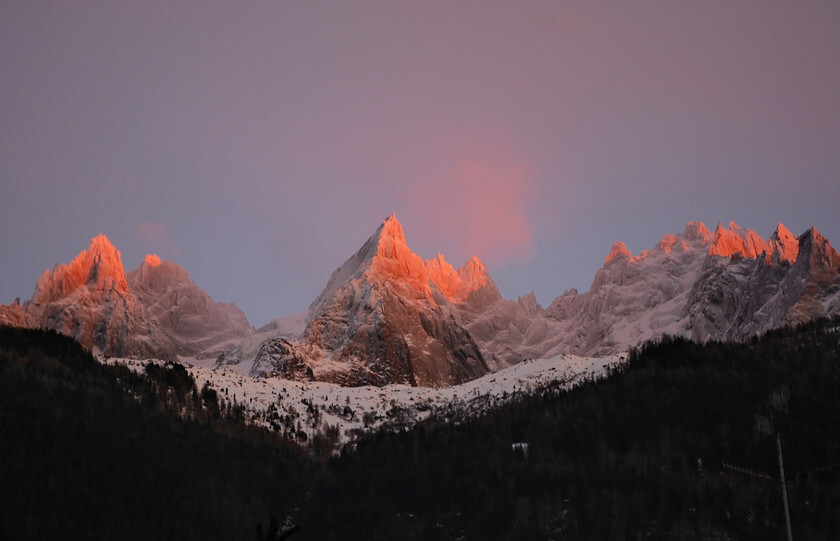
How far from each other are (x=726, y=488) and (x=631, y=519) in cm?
2317

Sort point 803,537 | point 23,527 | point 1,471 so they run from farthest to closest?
point 1,471 < point 23,527 < point 803,537

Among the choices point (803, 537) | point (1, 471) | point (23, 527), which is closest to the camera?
point (803, 537)

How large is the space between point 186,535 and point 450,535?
54.7m

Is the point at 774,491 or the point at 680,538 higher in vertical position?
the point at 774,491

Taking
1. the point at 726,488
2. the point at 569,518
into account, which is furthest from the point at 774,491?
the point at 569,518

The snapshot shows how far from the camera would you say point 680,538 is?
17550 cm

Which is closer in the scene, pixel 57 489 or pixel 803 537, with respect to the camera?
pixel 803 537

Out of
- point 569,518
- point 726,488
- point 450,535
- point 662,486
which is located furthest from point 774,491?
point 450,535

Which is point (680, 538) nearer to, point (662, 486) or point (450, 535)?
point (662, 486)

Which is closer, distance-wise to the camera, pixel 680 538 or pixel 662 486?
pixel 680 538

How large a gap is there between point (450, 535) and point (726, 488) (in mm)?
57323

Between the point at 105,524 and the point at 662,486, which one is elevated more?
the point at 662,486

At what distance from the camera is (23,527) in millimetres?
184750

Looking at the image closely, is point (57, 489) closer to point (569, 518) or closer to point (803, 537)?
point (569, 518)
